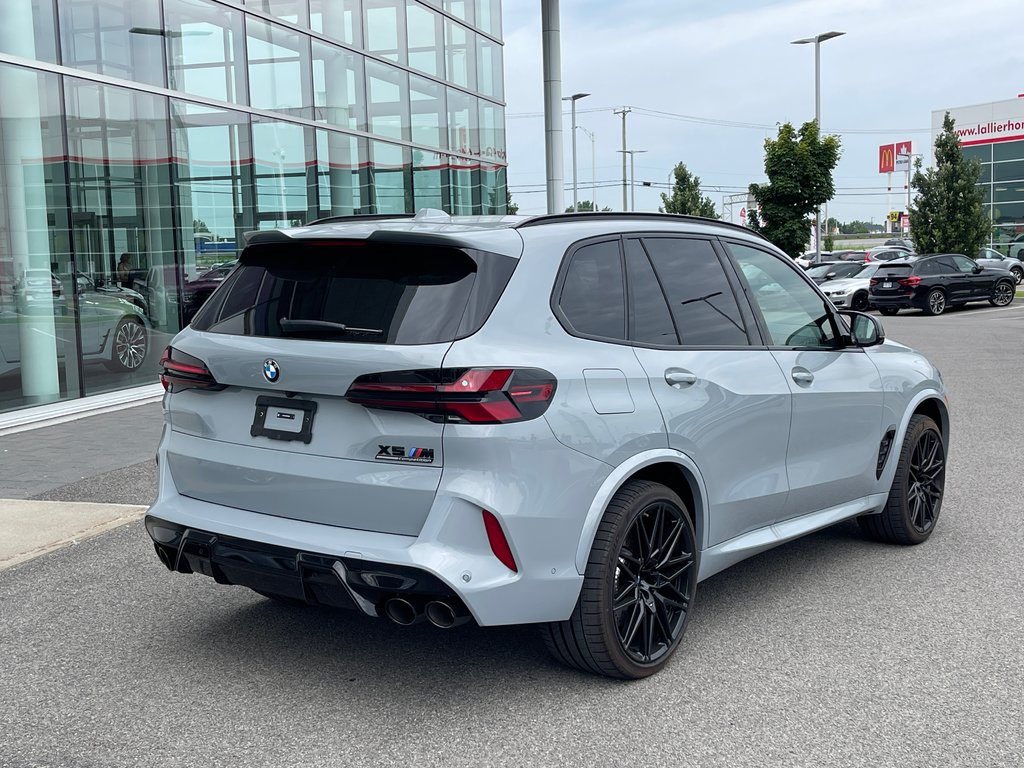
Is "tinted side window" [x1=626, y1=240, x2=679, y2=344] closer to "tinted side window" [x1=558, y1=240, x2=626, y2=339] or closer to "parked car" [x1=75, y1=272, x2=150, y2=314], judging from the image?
"tinted side window" [x1=558, y1=240, x2=626, y2=339]

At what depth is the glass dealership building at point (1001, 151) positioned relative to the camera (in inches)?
2581

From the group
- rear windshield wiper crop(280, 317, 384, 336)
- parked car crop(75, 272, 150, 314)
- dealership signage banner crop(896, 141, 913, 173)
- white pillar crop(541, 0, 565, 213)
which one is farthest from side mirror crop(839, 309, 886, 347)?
dealership signage banner crop(896, 141, 913, 173)

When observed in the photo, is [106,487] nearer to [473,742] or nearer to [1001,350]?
[473,742]

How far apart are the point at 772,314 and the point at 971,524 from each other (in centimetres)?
225

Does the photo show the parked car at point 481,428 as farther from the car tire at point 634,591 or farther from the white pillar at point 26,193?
the white pillar at point 26,193

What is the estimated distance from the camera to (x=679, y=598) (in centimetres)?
428

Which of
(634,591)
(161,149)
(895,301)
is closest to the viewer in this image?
(634,591)

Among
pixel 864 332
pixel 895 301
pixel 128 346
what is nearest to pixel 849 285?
pixel 895 301

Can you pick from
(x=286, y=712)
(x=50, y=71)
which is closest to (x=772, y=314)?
(x=286, y=712)

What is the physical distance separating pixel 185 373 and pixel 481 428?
132 cm

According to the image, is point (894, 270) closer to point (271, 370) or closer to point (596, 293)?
point (596, 293)

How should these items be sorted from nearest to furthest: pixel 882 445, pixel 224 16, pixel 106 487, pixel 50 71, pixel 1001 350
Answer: pixel 882 445 < pixel 106 487 < pixel 50 71 < pixel 224 16 < pixel 1001 350

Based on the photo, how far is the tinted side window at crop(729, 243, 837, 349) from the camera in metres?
5.03

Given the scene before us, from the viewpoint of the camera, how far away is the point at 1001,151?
2633 inches
